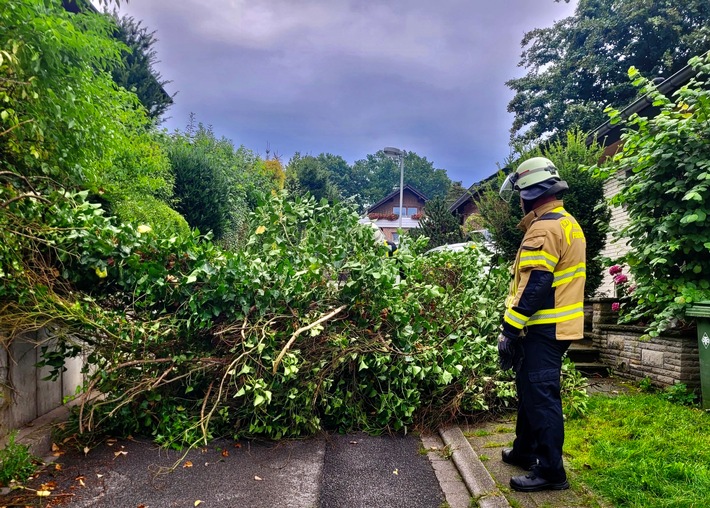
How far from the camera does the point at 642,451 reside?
3188 millimetres

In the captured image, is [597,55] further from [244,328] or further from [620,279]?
[244,328]

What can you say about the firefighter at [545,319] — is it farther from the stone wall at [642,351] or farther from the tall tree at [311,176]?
the tall tree at [311,176]

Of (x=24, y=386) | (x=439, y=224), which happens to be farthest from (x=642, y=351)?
(x=439, y=224)

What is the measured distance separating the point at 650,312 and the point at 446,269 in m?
2.27

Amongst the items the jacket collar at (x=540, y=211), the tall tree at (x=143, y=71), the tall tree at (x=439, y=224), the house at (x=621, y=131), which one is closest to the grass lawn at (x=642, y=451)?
the jacket collar at (x=540, y=211)

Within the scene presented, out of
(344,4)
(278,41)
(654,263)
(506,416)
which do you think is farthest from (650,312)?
(278,41)

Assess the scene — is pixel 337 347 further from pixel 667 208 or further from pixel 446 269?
pixel 667 208

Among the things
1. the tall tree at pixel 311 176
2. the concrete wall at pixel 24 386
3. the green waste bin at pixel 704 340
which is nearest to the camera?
the concrete wall at pixel 24 386

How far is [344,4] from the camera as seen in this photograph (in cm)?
664

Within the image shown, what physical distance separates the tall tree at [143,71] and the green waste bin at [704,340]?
18.1 metres

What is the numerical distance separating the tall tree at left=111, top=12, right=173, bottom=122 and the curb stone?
17.7 metres

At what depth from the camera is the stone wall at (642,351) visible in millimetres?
4691

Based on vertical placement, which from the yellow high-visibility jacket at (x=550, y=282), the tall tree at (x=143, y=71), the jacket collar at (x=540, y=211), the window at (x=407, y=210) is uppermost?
the tall tree at (x=143, y=71)

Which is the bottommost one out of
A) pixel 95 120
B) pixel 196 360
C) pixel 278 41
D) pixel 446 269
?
pixel 196 360
